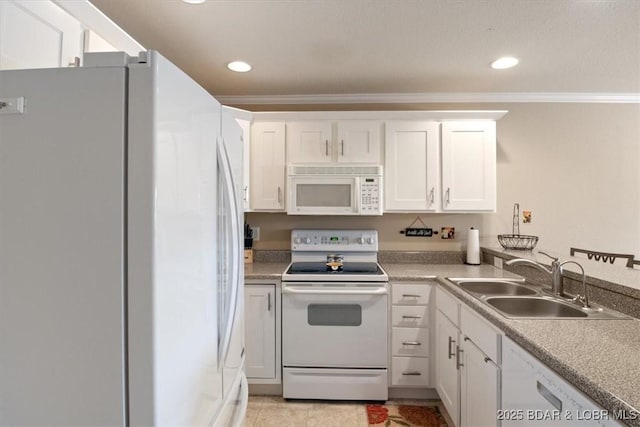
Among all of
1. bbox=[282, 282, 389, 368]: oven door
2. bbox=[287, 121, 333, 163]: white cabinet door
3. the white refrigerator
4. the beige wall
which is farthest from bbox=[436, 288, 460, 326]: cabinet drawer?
the white refrigerator

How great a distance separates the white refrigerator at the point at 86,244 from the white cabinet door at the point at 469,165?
7.42ft

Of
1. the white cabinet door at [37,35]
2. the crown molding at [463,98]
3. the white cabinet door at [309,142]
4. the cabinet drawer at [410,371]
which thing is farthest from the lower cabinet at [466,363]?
the white cabinet door at [37,35]

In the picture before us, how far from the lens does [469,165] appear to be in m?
2.48

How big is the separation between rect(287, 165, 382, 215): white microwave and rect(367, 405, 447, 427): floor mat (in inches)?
55.3

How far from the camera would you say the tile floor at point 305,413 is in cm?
199

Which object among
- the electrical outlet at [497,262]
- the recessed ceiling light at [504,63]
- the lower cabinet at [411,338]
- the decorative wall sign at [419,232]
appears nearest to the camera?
the recessed ceiling light at [504,63]

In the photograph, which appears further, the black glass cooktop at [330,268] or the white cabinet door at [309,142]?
the white cabinet door at [309,142]

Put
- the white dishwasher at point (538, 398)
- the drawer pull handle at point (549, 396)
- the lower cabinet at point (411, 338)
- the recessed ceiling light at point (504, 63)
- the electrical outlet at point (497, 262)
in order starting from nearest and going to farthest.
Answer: the white dishwasher at point (538, 398) → the drawer pull handle at point (549, 396) → the recessed ceiling light at point (504, 63) → the lower cabinet at point (411, 338) → the electrical outlet at point (497, 262)

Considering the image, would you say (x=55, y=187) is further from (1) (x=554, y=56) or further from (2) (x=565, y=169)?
(2) (x=565, y=169)

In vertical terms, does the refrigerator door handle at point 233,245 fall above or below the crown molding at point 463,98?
below

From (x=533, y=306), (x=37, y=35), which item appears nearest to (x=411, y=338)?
(x=533, y=306)

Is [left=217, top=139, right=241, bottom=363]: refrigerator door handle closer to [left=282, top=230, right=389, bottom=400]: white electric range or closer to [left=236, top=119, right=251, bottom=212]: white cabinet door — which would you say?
[left=282, top=230, right=389, bottom=400]: white electric range

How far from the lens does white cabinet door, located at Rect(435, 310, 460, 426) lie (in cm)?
176

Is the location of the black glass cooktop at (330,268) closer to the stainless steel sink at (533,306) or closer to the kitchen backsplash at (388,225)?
the kitchen backsplash at (388,225)
